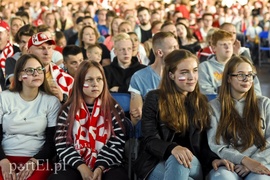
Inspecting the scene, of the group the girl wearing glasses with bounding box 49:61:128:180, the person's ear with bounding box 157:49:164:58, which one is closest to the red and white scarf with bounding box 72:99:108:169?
the girl wearing glasses with bounding box 49:61:128:180

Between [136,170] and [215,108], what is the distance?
2.23 ft

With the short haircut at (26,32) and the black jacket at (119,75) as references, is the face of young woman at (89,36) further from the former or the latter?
the black jacket at (119,75)

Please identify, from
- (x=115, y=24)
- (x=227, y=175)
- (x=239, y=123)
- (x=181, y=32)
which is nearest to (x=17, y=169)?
(x=227, y=175)

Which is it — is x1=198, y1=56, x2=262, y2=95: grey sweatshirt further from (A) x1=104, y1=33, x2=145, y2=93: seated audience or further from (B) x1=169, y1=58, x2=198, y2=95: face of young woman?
(B) x1=169, y1=58, x2=198, y2=95: face of young woman

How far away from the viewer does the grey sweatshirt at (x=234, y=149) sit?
3.58 meters

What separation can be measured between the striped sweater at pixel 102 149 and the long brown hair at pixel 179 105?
344 mm

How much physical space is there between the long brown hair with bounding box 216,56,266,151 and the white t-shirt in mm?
1168

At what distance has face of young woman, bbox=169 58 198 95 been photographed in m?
3.75

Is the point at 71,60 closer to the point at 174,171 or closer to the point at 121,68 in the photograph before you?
the point at 121,68

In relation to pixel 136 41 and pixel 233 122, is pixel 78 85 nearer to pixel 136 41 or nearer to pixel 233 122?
pixel 233 122

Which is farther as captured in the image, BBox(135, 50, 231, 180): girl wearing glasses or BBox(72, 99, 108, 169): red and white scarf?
BBox(72, 99, 108, 169): red and white scarf

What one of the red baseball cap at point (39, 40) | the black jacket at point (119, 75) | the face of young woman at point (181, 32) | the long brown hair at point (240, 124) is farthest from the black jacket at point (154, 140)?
the face of young woman at point (181, 32)

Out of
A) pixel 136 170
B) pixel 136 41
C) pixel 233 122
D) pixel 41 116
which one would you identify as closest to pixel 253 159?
pixel 233 122

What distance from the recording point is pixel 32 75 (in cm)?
392
